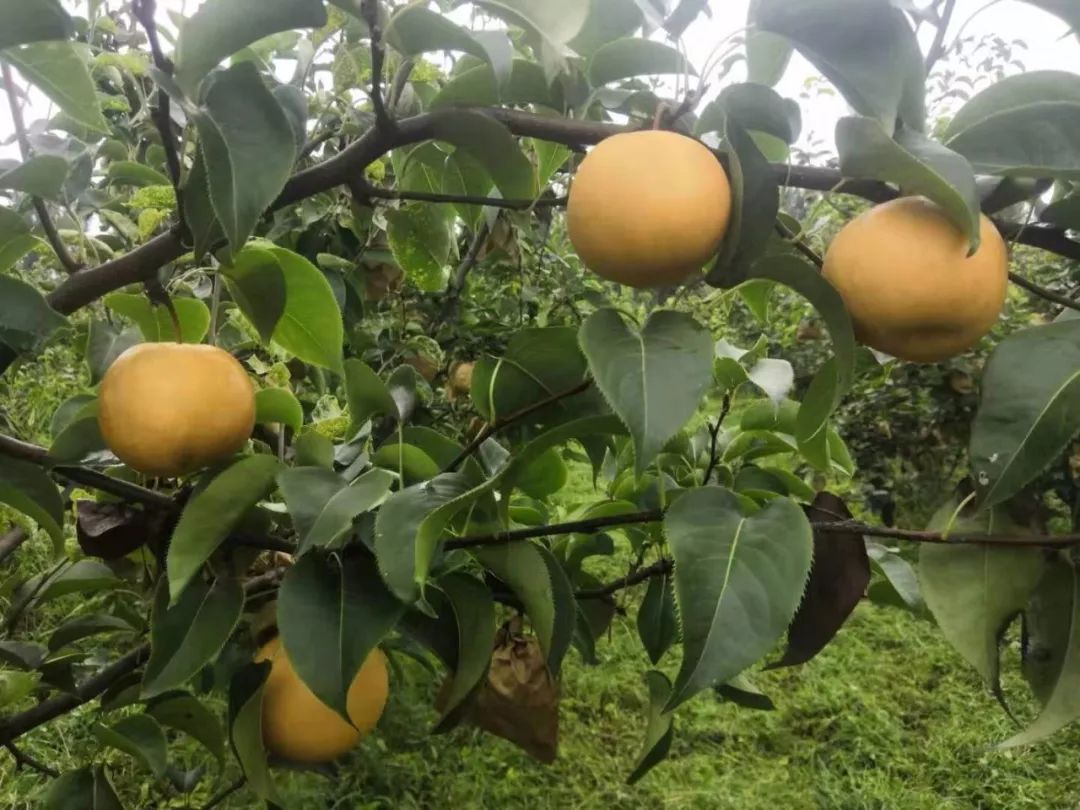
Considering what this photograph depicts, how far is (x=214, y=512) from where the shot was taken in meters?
0.58

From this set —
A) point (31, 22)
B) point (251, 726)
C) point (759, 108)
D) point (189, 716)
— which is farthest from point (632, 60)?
point (189, 716)

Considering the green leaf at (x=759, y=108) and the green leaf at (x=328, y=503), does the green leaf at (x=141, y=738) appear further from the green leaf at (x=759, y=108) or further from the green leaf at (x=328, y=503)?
the green leaf at (x=759, y=108)

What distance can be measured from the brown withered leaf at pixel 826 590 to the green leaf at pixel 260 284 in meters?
0.37

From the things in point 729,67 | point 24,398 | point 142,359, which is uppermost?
point 729,67

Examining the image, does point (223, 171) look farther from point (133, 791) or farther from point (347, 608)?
point (133, 791)

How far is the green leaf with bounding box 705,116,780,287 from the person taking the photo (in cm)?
42

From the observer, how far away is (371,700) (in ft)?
2.27

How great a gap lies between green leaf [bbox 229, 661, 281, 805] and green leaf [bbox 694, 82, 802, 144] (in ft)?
1.63

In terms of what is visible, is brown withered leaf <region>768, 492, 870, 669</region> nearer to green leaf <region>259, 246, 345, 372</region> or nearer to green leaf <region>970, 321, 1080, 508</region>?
green leaf <region>970, 321, 1080, 508</region>

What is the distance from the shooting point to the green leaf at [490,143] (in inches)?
20.2

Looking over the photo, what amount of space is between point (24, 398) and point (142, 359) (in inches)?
73.6

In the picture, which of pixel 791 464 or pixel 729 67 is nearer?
pixel 729 67

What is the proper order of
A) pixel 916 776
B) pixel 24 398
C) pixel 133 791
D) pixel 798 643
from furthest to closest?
pixel 24 398, pixel 916 776, pixel 133 791, pixel 798 643

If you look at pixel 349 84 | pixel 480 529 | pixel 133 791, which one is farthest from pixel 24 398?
pixel 480 529
